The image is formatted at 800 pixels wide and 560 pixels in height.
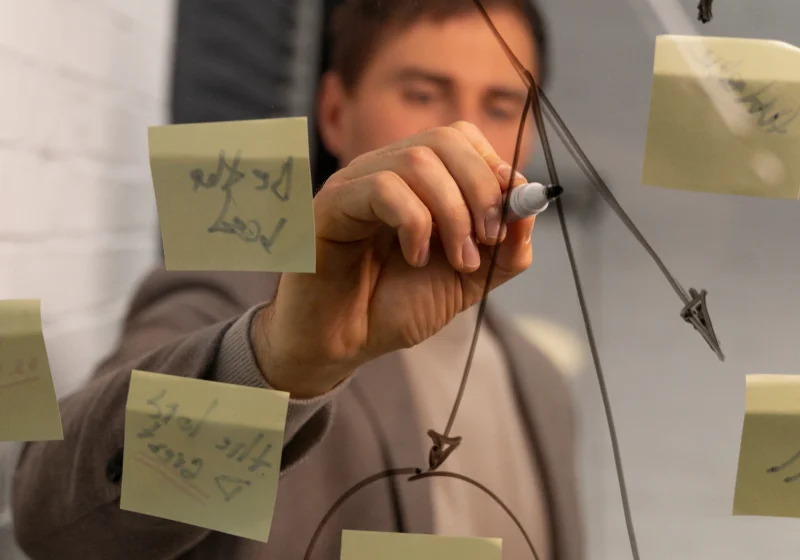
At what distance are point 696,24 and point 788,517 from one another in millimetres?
391

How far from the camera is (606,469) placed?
0.61m

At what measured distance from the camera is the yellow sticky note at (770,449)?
548 mm

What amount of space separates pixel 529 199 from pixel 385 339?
17 cm

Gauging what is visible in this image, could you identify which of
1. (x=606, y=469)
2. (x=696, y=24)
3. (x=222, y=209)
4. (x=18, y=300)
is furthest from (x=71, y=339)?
(x=696, y=24)

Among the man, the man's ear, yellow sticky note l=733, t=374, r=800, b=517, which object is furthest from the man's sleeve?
yellow sticky note l=733, t=374, r=800, b=517

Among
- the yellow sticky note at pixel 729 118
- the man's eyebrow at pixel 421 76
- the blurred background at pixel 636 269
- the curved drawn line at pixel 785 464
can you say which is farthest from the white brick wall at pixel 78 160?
the curved drawn line at pixel 785 464

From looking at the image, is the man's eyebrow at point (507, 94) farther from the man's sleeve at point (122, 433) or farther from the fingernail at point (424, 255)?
the man's sleeve at point (122, 433)

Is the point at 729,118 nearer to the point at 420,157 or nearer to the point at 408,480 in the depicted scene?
the point at 420,157

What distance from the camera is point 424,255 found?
55cm

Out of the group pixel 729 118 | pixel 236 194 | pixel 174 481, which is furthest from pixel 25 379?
pixel 729 118

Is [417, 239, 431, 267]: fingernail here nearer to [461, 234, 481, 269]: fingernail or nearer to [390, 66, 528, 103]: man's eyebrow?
[461, 234, 481, 269]: fingernail

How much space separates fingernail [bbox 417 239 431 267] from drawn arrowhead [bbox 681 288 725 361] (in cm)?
22

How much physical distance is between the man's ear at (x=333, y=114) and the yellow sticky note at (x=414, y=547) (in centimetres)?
32

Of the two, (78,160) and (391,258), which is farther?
(78,160)
